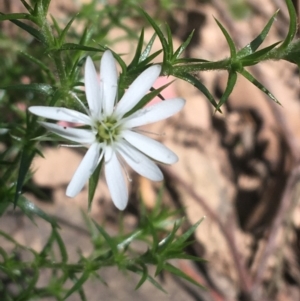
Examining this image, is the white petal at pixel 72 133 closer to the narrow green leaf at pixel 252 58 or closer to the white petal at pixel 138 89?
the white petal at pixel 138 89

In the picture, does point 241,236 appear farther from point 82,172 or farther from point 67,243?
point 82,172

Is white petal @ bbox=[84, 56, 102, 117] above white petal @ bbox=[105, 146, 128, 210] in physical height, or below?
above

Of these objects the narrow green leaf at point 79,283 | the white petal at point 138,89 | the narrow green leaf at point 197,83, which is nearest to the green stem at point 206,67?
the narrow green leaf at point 197,83

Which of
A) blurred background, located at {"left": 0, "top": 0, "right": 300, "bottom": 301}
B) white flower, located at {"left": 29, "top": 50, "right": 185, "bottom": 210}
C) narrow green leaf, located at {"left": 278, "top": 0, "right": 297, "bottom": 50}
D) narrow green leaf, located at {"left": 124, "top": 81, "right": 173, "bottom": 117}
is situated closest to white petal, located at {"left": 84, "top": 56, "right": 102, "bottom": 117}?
white flower, located at {"left": 29, "top": 50, "right": 185, "bottom": 210}

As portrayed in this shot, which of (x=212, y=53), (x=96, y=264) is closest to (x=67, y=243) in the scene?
(x=96, y=264)

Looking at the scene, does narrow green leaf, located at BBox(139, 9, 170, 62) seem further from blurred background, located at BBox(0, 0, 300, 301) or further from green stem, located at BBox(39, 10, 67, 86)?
blurred background, located at BBox(0, 0, 300, 301)

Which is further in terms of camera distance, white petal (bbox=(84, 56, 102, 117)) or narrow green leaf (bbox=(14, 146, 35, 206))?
narrow green leaf (bbox=(14, 146, 35, 206))
